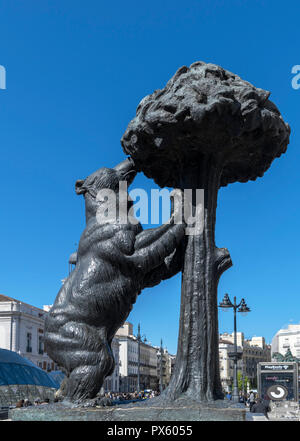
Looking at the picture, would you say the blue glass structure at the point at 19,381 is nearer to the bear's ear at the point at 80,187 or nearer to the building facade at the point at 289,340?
the bear's ear at the point at 80,187

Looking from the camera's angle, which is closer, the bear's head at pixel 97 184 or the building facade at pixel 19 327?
the bear's head at pixel 97 184

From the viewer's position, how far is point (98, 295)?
5172 millimetres

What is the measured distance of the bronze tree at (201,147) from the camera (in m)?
5.21

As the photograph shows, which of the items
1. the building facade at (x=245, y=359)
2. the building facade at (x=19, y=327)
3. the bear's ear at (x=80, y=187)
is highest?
the bear's ear at (x=80, y=187)

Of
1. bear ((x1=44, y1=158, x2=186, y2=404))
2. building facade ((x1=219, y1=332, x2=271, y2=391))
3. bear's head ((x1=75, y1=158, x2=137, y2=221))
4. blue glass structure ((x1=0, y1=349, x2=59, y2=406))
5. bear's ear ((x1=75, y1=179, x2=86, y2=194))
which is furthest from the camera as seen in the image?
building facade ((x1=219, y1=332, x2=271, y2=391))

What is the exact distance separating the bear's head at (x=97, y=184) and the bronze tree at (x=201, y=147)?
320 mm

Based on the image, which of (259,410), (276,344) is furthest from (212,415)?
(276,344)

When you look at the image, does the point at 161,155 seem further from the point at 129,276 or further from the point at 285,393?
the point at 285,393

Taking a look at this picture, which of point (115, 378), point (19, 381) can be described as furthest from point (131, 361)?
point (19, 381)

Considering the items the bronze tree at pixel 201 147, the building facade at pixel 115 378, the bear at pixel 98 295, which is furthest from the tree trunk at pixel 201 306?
the building facade at pixel 115 378

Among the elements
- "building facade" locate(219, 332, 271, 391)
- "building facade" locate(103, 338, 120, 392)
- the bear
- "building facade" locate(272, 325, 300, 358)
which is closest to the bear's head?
the bear

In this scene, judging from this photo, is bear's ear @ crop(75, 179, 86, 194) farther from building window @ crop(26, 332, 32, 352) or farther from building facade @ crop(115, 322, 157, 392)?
building facade @ crop(115, 322, 157, 392)

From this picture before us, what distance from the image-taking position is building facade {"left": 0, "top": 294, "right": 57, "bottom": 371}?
55031 mm

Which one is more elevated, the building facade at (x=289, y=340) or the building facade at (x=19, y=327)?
the building facade at (x=19, y=327)
